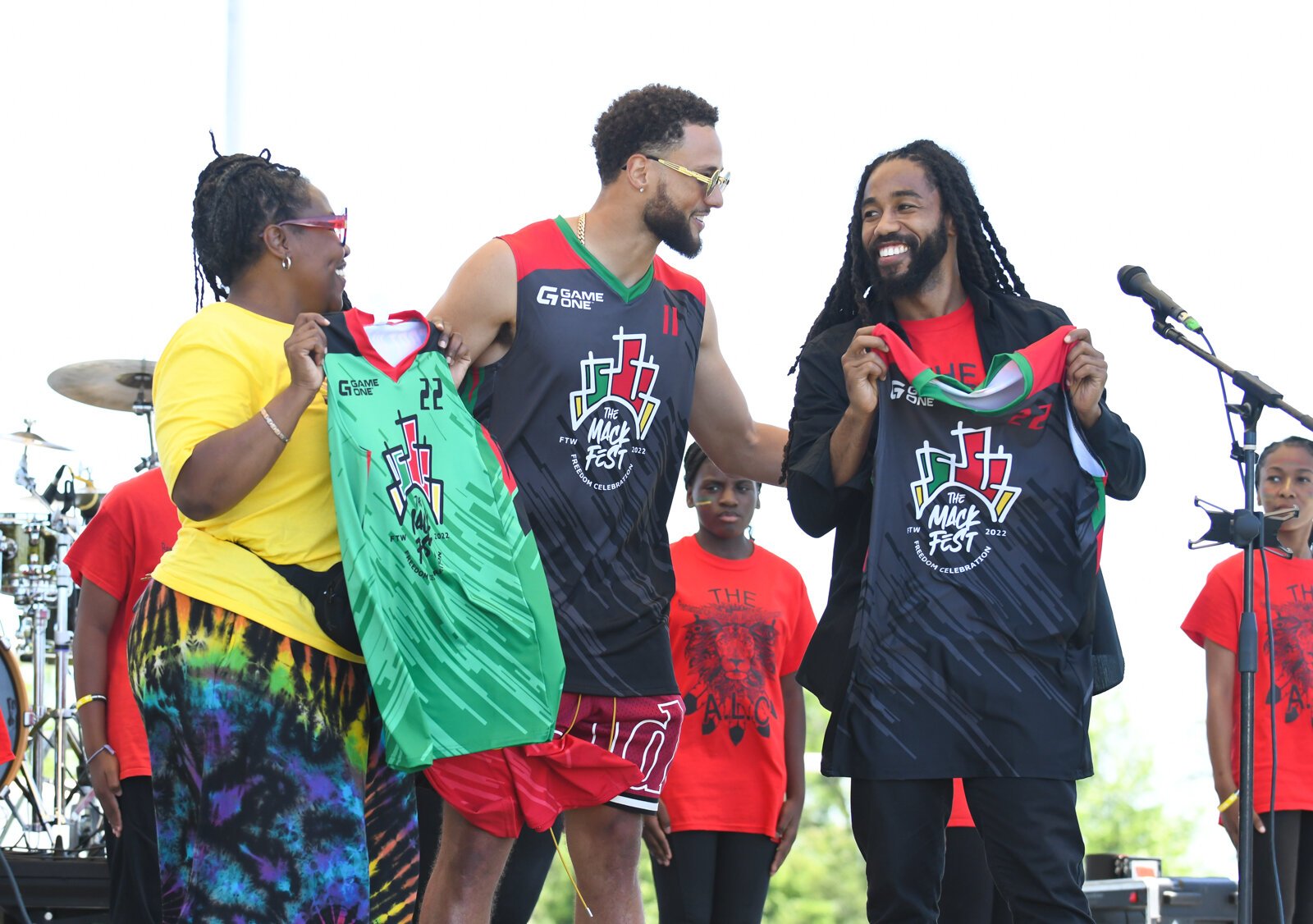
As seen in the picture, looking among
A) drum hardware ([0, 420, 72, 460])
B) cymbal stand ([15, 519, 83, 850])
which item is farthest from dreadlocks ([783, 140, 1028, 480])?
drum hardware ([0, 420, 72, 460])

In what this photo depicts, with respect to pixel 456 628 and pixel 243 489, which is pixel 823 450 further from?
pixel 243 489

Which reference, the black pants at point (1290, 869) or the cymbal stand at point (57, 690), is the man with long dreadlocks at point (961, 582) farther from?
the cymbal stand at point (57, 690)

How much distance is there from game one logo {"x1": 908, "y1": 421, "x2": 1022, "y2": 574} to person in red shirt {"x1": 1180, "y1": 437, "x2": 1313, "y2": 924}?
2.13 metres

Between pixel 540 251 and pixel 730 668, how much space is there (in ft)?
6.38

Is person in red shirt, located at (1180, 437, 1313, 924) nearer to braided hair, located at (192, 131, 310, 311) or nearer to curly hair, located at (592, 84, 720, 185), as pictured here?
curly hair, located at (592, 84, 720, 185)

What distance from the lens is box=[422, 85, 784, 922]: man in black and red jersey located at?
125 inches

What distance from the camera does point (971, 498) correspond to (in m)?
3.19

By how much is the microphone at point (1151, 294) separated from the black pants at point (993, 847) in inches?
47.7

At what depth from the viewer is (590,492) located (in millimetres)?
3262

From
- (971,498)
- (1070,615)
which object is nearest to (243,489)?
(971,498)

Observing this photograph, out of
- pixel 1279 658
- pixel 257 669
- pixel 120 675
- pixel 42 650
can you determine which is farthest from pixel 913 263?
pixel 42 650

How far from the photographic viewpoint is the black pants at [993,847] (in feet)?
9.73

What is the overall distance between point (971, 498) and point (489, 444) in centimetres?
108

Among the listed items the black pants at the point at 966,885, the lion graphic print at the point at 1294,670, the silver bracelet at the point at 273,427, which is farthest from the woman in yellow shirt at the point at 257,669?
the lion graphic print at the point at 1294,670
